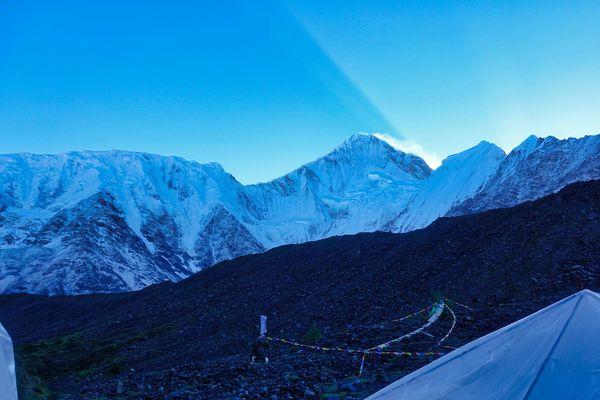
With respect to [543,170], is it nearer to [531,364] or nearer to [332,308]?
[332,308]

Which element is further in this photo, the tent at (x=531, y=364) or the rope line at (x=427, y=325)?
the rope line at (x=427, y=325)

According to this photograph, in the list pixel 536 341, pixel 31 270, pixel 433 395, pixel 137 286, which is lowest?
pixel 433 395

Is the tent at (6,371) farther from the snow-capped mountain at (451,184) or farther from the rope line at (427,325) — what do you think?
the snow-capped mountain at (451,184)

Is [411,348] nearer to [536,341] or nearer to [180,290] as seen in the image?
[536,341]

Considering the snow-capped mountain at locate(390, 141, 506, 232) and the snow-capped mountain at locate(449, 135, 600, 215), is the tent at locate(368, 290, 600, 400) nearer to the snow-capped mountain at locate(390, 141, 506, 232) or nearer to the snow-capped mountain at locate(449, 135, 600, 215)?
the snow-capped mountain at locate(449, 135, 600, 215)

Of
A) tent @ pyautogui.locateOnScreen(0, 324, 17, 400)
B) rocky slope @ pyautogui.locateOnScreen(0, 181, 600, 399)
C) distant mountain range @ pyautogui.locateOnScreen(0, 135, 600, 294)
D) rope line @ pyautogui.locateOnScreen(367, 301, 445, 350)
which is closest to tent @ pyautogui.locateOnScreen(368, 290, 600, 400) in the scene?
tent @ pyautogui.locateOnScreen(0, 324, 17, 400)

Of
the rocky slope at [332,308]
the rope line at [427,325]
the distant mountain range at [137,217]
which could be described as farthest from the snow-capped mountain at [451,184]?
the rope line at [427,325]

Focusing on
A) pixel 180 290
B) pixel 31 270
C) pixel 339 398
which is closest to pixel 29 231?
pixel 31 270
